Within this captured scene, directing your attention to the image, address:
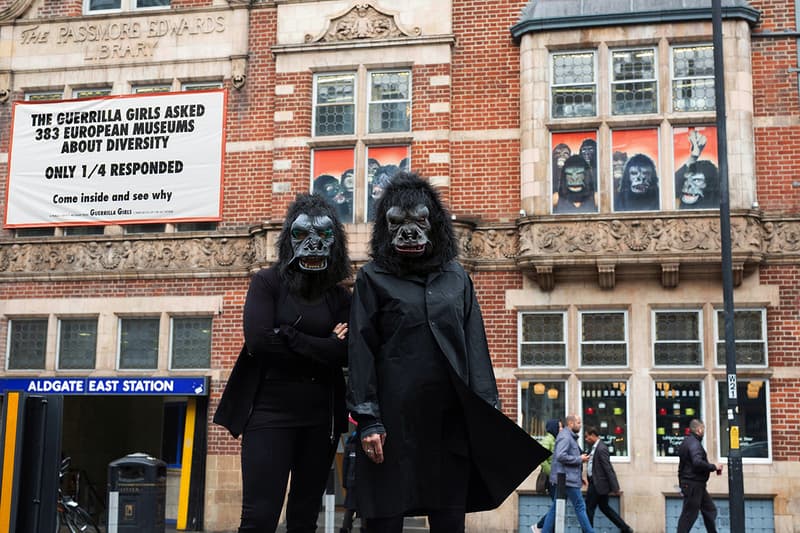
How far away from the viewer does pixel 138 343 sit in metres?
18.4

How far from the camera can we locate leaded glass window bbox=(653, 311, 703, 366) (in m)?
16.3

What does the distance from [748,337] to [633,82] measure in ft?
14.9

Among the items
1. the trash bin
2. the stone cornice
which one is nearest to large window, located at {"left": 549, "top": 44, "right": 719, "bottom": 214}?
the stone cornice

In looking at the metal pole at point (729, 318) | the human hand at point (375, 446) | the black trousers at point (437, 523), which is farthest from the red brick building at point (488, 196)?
the human hand at point (375, 446)

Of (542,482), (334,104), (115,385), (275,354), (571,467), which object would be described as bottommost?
(542,482)

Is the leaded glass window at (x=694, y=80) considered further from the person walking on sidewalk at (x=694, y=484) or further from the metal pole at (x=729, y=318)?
the person walking on sidewalk at (x=694, y=484)

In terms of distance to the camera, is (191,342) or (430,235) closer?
(430,235)

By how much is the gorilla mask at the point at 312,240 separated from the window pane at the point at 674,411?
11968 mm

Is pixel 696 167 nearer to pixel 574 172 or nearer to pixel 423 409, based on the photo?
pixel 574 172

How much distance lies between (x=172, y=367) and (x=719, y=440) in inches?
Result: 367

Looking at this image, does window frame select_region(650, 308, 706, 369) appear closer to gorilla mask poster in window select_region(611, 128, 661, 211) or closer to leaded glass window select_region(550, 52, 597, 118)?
gorilla mask poster in window select_region(611, 128, 661, 211)

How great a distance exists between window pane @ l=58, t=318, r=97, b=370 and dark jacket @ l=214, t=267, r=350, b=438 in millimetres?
13893

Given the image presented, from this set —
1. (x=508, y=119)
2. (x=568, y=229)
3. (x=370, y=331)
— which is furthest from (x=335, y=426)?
(x=508, y=119)

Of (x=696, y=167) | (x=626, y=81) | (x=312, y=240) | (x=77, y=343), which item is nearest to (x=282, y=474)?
(x=312, y=240)
